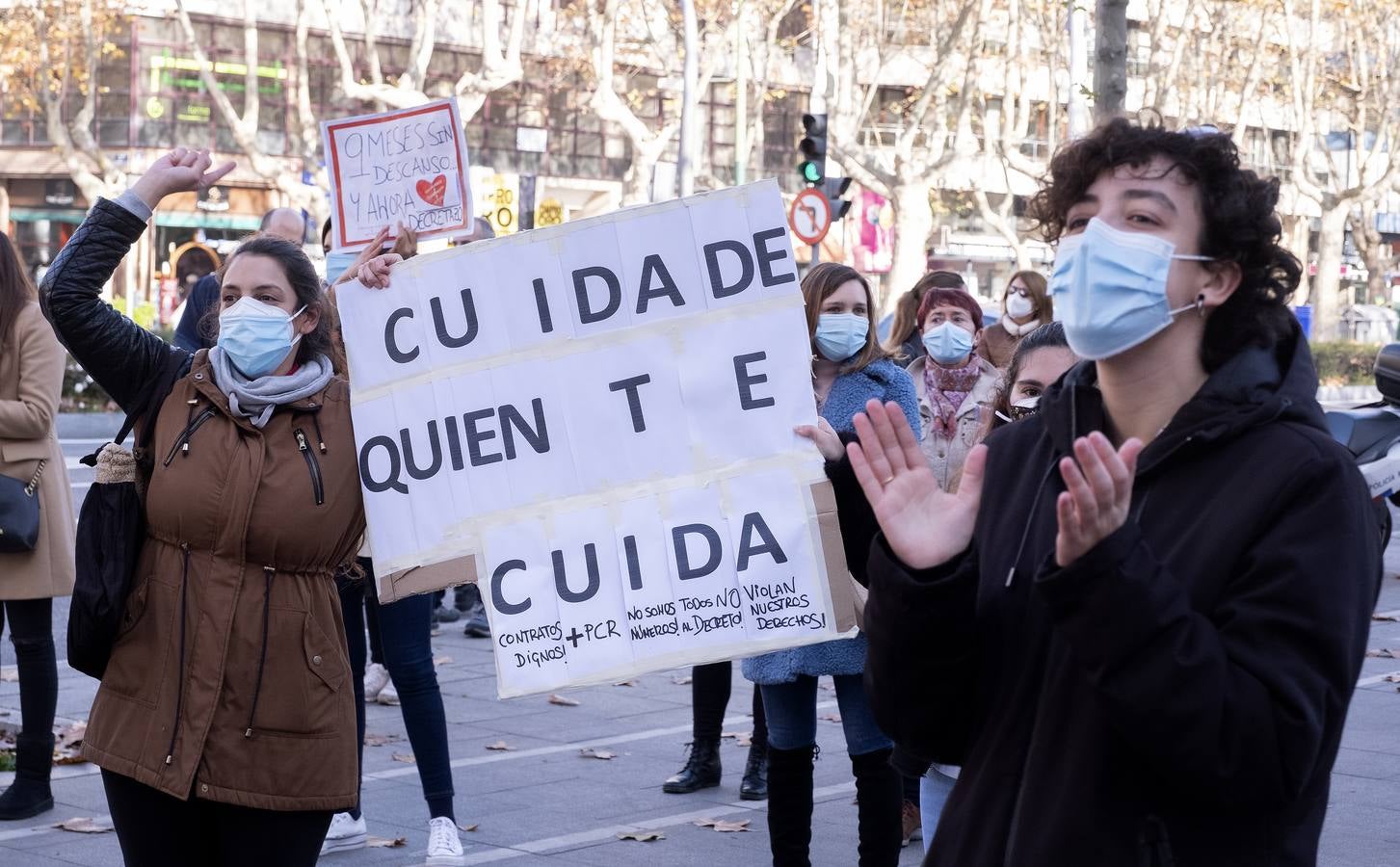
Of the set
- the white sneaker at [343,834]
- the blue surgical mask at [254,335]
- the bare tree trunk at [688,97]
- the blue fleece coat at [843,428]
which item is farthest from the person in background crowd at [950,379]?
the bare tree trunk at [688,97]

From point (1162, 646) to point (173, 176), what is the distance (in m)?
2.87

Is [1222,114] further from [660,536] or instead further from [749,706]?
[660,536]

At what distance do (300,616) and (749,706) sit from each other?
16.6 feet

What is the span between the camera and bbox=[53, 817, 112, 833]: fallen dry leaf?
249 inches

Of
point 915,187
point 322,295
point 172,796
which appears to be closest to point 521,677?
point 172,796

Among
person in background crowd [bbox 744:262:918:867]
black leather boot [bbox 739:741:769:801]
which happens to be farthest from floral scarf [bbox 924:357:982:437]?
black leather boot [bbox 739:741:769:801]

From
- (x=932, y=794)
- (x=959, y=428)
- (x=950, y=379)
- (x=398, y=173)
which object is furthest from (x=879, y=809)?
(x=398, y=173)

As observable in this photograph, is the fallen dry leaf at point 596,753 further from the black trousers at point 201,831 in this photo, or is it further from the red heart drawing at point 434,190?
the black trousers at point 201,831

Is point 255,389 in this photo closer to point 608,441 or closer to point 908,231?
point 608,441

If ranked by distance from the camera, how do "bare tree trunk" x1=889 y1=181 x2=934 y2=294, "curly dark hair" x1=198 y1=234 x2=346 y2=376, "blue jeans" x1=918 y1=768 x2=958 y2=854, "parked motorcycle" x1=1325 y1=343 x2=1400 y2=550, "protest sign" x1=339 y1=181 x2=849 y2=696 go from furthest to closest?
"bare tree trunk" x1=889 y1=181 x2=934 y2=294
"parked motorcycle" x1=1325 y1=343 x2=1400 y2=550
"blue jeans" x1=918 y1=768 x2=958 y2=854
"curly dark hair" x1=198 y1=234 x2=346 y2=376
"protest sign" x1=339 y1=181 x2=849 y2=696

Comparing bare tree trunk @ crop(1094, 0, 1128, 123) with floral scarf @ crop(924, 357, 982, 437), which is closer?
floral scarf @ crop(924, 357, 982, 437)

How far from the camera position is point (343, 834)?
20.3ft

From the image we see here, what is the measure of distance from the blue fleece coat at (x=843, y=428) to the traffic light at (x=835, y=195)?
13.6 metres

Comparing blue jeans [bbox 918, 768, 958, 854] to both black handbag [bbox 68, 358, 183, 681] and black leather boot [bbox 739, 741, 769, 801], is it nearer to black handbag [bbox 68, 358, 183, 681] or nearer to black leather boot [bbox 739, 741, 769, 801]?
black handbag [bbox 68, 358, 183, 681]
